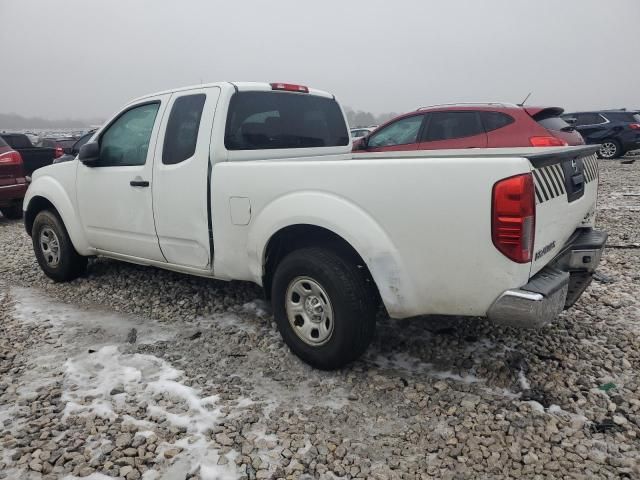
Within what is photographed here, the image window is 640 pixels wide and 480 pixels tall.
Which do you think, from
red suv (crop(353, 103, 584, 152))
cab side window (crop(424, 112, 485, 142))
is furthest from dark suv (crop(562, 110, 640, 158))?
cab side window (crop(424, 112, 485, 142))

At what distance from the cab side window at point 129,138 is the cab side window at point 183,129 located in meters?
0.28

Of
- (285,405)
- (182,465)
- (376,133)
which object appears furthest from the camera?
(376,133)

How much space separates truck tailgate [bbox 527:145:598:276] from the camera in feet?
7.97

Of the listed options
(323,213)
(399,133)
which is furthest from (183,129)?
(399,133)

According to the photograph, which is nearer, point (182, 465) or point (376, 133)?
point (182, 465)

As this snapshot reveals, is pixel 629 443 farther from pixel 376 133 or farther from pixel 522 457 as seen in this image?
pixel 376 133

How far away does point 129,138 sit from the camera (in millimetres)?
4238

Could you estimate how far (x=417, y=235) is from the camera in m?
2.55

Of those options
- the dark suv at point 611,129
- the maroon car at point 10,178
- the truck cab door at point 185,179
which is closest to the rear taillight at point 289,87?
the truck cab door at point 185,179

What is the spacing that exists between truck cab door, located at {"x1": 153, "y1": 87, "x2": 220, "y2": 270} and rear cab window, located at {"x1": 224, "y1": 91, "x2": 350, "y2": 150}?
200 millimetres

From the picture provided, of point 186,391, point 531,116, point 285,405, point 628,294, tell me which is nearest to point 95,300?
point 186,391

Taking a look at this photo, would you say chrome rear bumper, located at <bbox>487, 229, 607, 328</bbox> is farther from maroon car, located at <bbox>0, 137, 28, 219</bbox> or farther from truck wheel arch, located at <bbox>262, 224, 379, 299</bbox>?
maroon car, located at <bbox>0, 137, 28, 219</bbox>

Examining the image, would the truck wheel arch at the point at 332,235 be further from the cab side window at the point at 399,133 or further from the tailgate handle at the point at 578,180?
the cab side window at the point at 399,133

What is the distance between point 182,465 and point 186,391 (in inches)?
26.3
